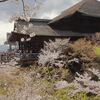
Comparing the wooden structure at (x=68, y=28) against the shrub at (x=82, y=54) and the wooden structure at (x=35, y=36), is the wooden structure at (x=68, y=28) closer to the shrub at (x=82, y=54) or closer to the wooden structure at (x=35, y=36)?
the wooden structure at (x=35, y=36)

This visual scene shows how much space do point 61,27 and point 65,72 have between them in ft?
44.2

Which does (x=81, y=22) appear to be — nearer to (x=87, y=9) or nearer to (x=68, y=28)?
(x=68, y=28)

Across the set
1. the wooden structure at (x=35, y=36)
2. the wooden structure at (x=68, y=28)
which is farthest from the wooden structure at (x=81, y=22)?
the wooden structure at (x=35, y=36)

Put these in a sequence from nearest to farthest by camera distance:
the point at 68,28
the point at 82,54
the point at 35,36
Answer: the point at 82,54
the point at 35,36
the point at 68,28

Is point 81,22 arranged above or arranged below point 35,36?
above

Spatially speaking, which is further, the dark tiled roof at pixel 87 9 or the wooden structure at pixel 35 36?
the dark tiled roof at pixel 87 9

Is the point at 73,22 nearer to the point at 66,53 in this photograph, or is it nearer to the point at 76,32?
the point at 76,32

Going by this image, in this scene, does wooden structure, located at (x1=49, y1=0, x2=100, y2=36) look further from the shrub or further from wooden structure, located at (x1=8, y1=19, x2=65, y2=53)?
the shrub

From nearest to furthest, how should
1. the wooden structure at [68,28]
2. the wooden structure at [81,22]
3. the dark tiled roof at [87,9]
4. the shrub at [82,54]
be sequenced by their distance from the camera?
the shrub at [82,54]
the wooden structure at [68,28]
the wooden structure at [81,22]
the dark tiled roof at [87,9]

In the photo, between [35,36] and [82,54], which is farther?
[35,36]

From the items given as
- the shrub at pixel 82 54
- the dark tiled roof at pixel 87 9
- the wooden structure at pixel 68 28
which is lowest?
the shrub at pixel 82 54

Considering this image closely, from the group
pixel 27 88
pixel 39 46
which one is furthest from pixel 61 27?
pixel 27 88

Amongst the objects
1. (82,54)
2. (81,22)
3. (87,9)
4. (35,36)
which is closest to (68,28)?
(81,22)

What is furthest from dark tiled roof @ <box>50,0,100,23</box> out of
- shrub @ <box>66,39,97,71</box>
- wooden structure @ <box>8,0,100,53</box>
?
shrub @ <box>66,39,97,71</box>
